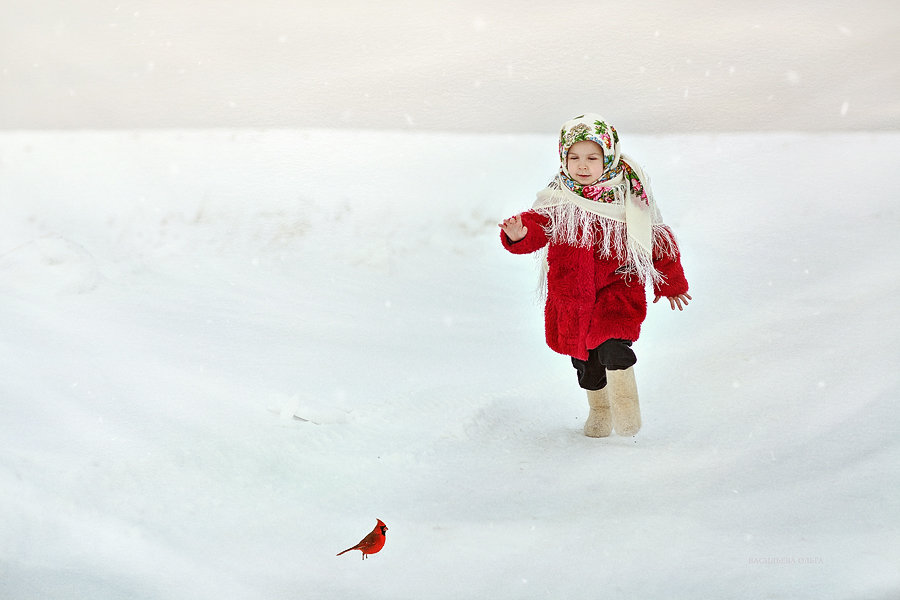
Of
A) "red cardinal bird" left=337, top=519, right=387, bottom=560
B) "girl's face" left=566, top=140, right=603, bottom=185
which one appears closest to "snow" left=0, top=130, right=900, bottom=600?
"red cardinal bird" left=337, top=519, right=387, bottom=560

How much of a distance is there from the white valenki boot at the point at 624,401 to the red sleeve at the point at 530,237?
40 centimetres

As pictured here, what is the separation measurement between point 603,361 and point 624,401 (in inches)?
5.0

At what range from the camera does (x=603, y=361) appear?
233 cm

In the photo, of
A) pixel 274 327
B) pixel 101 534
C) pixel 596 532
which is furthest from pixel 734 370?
pixel 101 534

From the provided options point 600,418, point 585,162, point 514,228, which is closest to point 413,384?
point 600,418

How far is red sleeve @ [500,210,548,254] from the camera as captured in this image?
2.22m

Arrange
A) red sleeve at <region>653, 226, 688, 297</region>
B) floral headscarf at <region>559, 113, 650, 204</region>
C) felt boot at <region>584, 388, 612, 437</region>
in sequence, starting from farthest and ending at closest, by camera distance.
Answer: felt boot at <region>584, 388, 612, 437</region>
red sleeve at <region>653, 226, 688, 297</region>
floral headscarf at <region>559, 113, 650, 204</region>

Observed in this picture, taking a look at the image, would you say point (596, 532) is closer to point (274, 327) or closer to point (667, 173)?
point (274, 327)

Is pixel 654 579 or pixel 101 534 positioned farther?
pixel 101 534

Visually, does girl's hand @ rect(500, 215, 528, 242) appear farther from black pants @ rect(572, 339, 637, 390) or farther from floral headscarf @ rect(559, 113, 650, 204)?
black pants @ rect(572, 339, 637, 390)

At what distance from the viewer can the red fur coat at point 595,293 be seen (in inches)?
90.4

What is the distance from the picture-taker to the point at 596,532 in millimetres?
1890

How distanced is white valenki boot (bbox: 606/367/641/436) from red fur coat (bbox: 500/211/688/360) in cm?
10

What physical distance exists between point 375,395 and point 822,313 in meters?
1.61
